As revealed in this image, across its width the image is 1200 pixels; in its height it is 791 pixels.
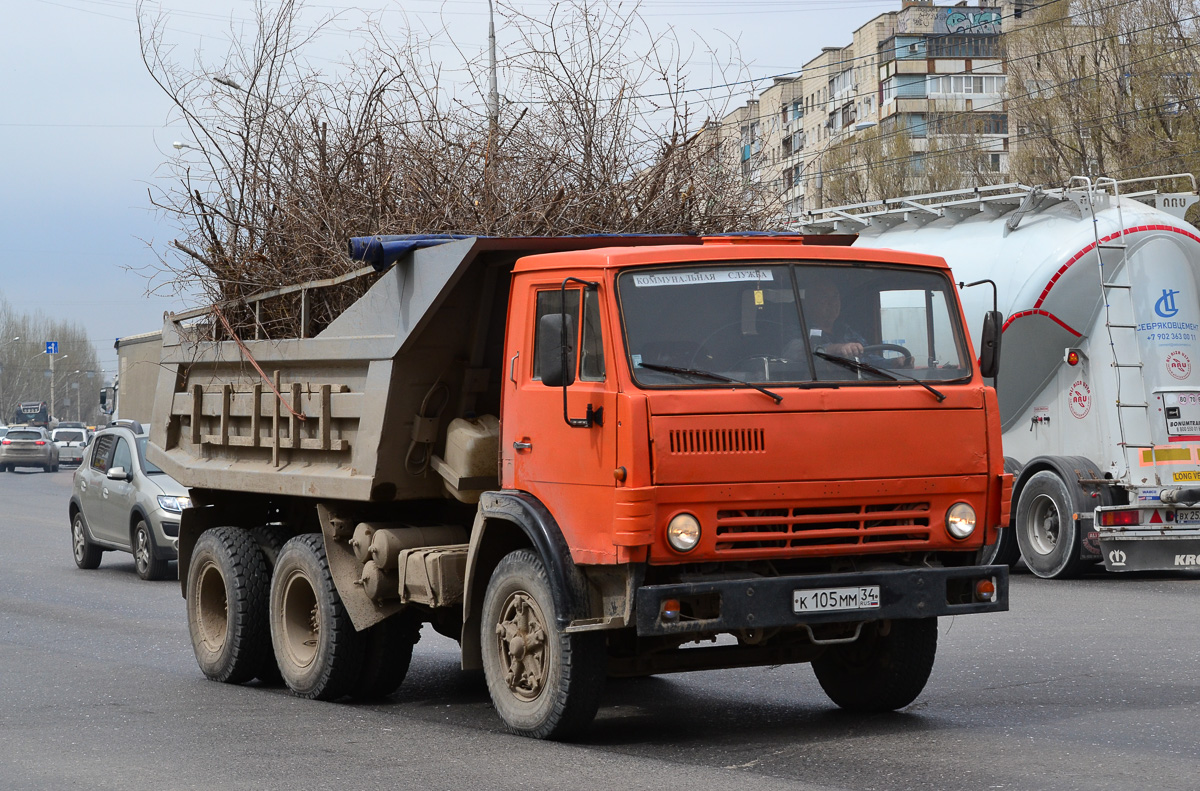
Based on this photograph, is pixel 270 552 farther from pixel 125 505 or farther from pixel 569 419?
pixel 125 505

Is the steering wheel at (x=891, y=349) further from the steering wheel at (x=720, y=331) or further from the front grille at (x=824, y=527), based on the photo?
the front grille at (x=824, y=527)

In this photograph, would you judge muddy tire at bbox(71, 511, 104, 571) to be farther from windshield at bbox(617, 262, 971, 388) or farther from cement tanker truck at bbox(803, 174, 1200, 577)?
windshield at bbox(617, 262, 971, 388)

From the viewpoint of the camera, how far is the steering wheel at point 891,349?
7.34m

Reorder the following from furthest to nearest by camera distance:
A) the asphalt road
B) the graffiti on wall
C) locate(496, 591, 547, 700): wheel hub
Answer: the graffiti on wall → locate(496, 591, 547, 700): wheel hub → the asphalt road

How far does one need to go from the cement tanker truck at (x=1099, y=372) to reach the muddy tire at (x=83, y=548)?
10683 mm

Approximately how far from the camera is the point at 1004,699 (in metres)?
8.48

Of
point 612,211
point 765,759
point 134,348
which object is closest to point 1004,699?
point 765,759

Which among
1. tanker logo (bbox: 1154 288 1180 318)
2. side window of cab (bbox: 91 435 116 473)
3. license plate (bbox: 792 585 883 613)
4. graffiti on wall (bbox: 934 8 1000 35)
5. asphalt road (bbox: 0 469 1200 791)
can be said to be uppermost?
graffiti on wall (bbox: 934 8 1000 35)

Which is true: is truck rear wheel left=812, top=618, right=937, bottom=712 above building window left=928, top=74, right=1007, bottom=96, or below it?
below

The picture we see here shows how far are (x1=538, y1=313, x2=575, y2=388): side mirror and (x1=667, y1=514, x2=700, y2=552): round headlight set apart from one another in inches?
32.0

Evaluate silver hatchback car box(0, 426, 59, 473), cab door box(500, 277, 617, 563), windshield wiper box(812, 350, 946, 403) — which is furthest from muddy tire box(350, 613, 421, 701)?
silver hatchback car box(0, 426, 59, 473)

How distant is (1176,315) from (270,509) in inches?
348

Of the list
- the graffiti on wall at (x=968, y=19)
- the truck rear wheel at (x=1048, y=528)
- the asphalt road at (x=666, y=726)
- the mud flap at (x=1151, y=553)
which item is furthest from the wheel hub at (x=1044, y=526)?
the graffiti on wall at (x=968, y=19)

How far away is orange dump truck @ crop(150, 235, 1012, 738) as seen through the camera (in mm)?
6895
